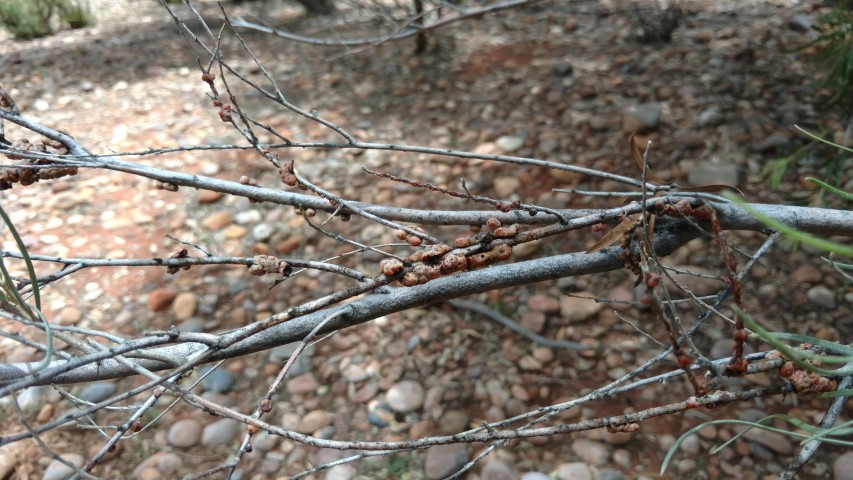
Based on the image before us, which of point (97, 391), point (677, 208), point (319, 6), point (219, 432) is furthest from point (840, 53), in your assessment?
point (319, 6)

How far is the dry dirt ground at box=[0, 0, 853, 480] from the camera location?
1.95 meters

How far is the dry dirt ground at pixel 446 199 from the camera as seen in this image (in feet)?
6.40

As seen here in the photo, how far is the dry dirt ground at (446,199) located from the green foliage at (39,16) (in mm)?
359

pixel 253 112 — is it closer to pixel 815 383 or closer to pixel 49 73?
pixel 49 73

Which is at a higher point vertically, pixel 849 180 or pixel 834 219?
pixel 834 219

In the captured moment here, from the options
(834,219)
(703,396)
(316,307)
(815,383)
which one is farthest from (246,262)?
(834,219)

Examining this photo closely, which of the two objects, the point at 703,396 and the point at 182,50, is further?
the point at 182,50

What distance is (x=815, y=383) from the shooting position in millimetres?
868

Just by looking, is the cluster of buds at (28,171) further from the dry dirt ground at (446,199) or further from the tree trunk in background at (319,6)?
the tree trunk in background at (319,6)

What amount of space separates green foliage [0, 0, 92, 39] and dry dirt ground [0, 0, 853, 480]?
1.18ft

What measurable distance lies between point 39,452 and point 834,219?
2.28 metres

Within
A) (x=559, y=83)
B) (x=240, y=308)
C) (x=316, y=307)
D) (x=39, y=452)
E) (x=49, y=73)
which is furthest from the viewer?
(x=49, y=73)

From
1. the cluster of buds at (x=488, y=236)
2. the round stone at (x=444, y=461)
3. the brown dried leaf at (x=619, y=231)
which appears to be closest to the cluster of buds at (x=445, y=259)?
the cluster of buds at (x=488, y=236)

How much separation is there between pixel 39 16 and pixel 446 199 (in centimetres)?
426
